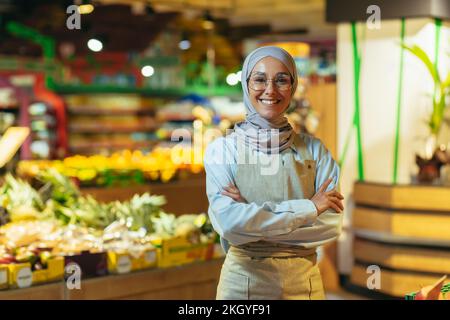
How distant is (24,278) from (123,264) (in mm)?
595

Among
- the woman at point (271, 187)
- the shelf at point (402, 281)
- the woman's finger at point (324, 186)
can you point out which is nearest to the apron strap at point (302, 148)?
the woman at point (271, 187)

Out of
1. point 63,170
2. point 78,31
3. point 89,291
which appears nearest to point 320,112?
point 63,170

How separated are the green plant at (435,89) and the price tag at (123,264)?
3394 mm

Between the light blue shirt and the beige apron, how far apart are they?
0.13 feet

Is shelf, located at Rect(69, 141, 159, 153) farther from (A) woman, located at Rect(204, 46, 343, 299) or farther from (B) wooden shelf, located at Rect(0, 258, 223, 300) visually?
(A) woman, located at Rect(204, 46, 343, 299)

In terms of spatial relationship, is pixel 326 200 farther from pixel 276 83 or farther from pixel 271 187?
pixel 276 83

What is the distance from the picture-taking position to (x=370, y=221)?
6.85 metres

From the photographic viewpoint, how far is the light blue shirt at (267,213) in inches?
96.7

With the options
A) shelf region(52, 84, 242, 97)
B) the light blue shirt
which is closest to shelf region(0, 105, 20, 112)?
shelf region(52, 84, 242, 97)

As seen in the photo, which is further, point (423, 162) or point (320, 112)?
point (320, 112)

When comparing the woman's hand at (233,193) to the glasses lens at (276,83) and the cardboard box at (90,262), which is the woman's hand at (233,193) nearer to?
the glasses lens at (276,83)

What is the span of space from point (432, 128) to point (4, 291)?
4130 mm

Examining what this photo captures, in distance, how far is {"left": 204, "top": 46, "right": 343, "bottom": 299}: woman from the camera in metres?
2.54
